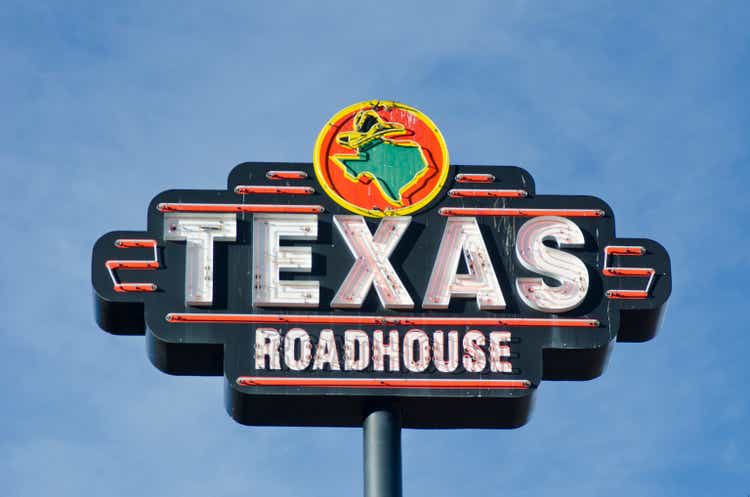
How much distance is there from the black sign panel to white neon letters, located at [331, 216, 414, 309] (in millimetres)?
23

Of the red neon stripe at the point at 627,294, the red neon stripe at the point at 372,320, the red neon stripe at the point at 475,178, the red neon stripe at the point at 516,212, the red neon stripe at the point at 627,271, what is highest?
the red neon stripe at the point at 475,178

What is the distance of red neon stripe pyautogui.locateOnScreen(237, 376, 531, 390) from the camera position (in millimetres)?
41406

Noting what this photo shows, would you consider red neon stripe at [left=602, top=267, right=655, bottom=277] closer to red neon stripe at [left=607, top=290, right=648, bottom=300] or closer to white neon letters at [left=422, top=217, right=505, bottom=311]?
red neon stripe at [left=607, top=290, right=648, bottom=300]

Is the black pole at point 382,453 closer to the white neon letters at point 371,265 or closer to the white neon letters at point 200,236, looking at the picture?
the white neon letters at point 371,265

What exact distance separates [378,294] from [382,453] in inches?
108

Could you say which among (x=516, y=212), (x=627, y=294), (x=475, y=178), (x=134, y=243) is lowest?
(x=627, y=294)

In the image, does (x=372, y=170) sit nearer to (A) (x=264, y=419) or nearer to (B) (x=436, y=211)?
(B) (x=436, y=211)

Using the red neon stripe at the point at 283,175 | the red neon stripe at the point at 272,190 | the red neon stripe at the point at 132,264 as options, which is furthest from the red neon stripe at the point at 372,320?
the red neon stripe at the point at 283,175

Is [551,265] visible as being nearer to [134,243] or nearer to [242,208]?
[242,208]

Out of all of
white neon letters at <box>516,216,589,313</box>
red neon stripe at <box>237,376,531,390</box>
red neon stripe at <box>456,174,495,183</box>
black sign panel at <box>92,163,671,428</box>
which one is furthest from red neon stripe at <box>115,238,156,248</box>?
white neon letters at <box>516,216,589,313</box>

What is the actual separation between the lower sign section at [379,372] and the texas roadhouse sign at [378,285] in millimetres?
32

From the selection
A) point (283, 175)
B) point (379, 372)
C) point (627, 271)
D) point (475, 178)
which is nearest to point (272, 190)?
point (283, 175)

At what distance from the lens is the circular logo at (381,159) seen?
43719 mm

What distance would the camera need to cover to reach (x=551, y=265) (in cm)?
4325
